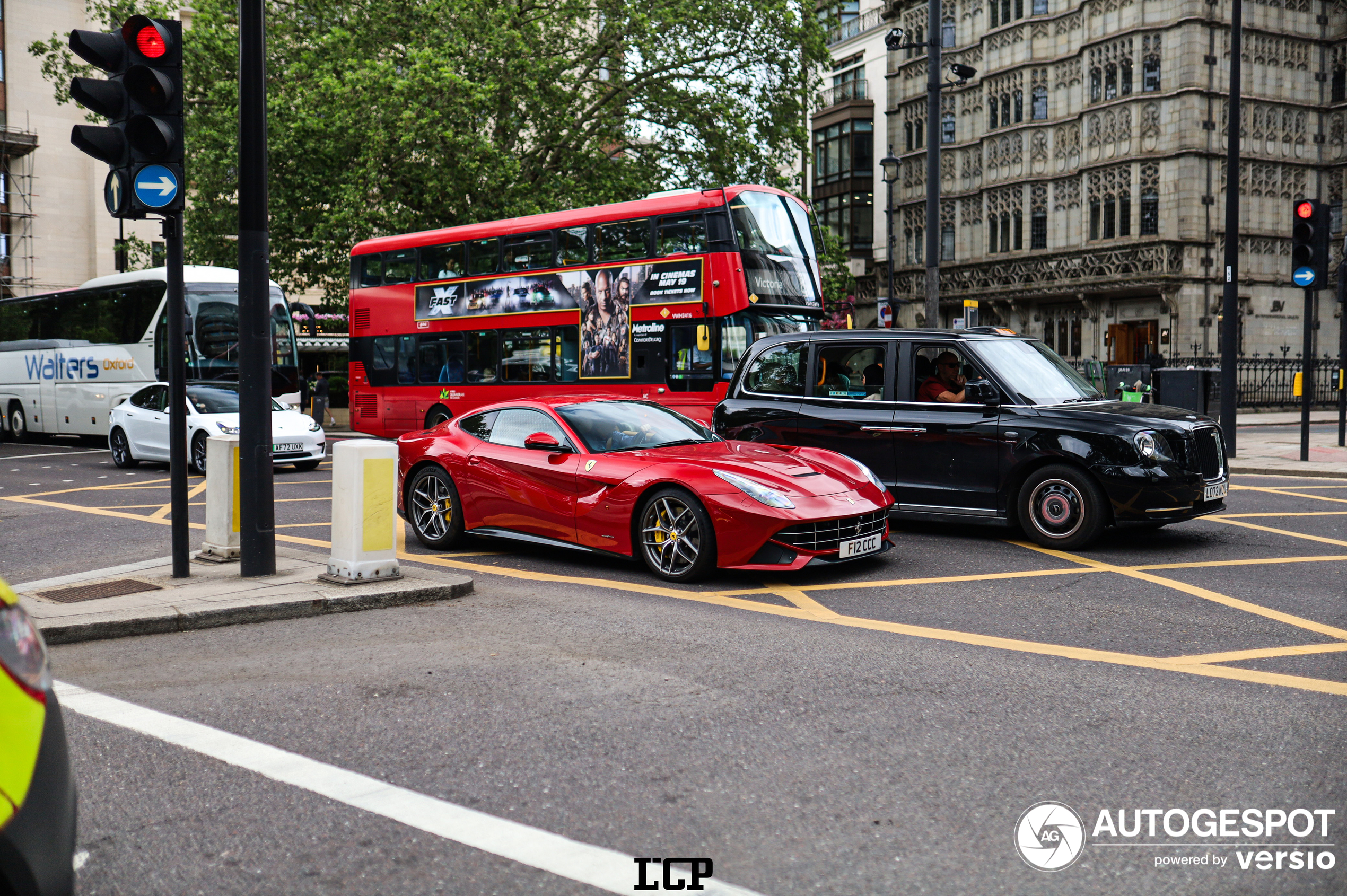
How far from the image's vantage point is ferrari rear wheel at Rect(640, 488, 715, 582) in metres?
7.51

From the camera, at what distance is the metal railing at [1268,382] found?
3300 centimetres

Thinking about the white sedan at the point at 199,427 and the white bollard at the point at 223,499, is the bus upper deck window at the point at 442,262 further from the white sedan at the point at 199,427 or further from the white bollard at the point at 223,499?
the white bollard at the point at 223,499

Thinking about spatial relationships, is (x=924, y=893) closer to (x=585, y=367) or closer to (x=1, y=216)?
(x=585, y=367)

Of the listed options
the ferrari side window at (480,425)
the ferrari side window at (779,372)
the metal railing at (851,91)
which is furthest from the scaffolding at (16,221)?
the ferrari side window at (779,372)

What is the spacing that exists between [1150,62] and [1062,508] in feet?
115

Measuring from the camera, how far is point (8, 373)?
26844mm

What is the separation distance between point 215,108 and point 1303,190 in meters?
35.6

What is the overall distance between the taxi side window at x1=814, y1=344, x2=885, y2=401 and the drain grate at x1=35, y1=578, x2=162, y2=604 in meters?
5.97

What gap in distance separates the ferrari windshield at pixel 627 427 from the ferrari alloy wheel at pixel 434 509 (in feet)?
3.98

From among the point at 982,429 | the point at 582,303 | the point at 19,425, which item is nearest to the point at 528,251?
the point at 582,303

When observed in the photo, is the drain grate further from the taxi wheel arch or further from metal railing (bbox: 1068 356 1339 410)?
metal railing (bbox: 1068 356 1339 410)

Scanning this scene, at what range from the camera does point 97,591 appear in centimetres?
678

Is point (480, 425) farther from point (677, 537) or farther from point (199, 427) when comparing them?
point (199, 427)

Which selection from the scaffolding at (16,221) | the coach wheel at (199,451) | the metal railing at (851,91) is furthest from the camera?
the metal railing at (851,91)
